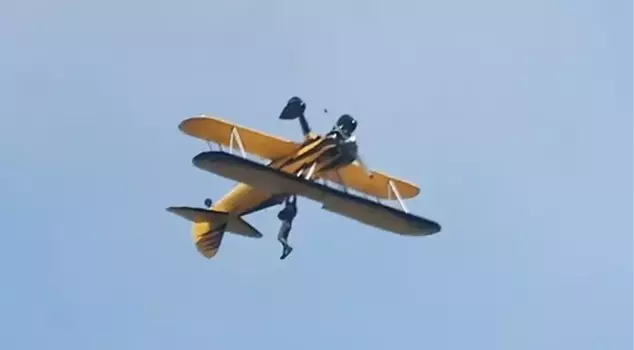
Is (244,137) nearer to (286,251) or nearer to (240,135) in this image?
(240,135)

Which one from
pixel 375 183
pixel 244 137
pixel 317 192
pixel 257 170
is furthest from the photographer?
pixel 375 183

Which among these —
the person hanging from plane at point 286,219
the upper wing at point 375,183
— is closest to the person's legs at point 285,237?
the person hanging from plane at point 286,219

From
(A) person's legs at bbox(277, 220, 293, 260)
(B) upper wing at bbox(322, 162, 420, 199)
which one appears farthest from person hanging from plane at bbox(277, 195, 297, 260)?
(B) upper wing at bbox(322, 162, 420, 199)

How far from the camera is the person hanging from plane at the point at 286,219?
5724cm

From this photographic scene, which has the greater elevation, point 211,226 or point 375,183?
point 375,183

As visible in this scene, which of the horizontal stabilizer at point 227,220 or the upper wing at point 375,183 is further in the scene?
the upper wing at point 375,183

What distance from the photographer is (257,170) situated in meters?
56.8

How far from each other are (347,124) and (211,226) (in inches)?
302

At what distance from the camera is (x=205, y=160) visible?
184 feet

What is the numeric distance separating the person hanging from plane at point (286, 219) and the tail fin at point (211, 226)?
4.14m

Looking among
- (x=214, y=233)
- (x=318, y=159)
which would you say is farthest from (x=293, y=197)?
(x=214, y=233)

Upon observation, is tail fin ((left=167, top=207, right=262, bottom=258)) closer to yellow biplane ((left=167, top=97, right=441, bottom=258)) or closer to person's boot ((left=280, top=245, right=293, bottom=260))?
yellow biplane ((left=167, top=97, right=441, bottom=258))

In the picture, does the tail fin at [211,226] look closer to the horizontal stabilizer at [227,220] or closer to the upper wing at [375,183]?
the horizontal stabilizer at [227,220]

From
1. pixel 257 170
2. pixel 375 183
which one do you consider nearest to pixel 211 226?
pixel 375 183
